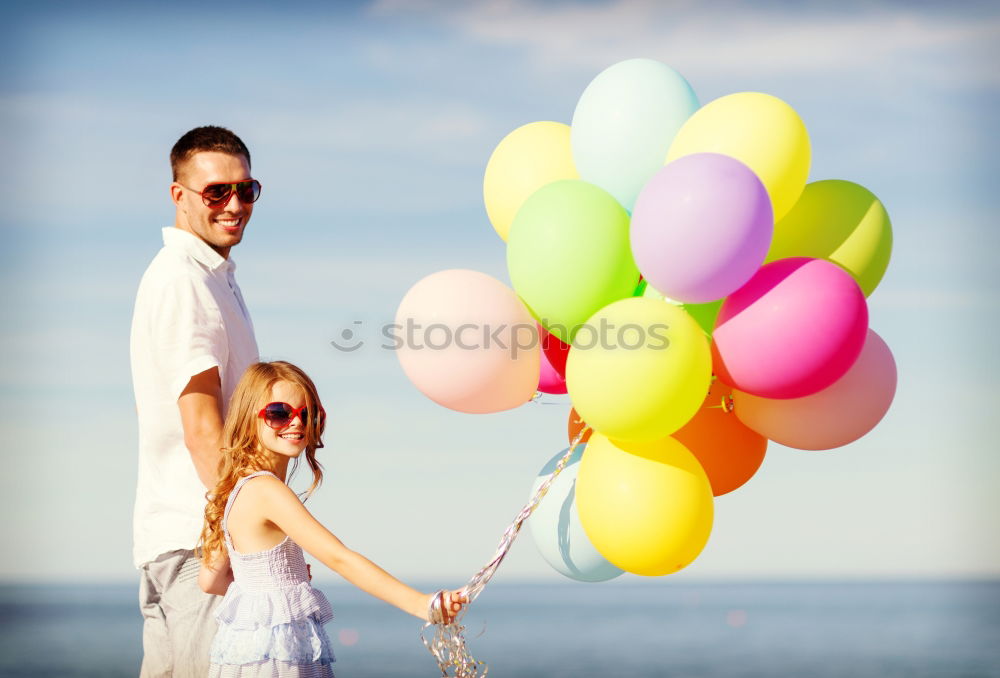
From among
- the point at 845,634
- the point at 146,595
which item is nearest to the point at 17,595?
the point at 845,634

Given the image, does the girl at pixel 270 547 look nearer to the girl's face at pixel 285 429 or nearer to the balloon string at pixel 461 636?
the girl's face at pixel 285 429

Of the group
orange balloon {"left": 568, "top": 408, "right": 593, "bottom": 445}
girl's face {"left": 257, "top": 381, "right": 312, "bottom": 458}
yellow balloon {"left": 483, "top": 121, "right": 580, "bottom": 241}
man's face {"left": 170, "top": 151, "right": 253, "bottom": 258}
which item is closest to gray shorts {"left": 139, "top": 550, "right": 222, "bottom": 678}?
girl's face {"left": 257, "top": 381, "right": 312, "bottom": 458}

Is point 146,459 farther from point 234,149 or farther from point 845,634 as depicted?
point 845,634

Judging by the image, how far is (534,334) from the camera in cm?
312

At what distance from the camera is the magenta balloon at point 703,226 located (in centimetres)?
274

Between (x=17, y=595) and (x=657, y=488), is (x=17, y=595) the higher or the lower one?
the higher one

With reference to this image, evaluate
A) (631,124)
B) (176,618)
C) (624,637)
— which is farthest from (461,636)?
(624,637)

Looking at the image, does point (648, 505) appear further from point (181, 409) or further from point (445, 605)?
point (181, 409)

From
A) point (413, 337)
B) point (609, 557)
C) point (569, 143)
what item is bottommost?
point (609, 557)

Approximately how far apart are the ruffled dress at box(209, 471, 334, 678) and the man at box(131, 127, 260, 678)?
6.8 inches

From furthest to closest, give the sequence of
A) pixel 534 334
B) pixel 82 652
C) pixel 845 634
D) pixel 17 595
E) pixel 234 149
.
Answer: pixel 17 595 < pixel 845 634 < pixel 82 652 < pixel 234 149 < pixel 534 334

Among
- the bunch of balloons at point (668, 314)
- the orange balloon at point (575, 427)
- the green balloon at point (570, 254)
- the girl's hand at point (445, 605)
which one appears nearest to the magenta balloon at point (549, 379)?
the bunch of balloons at point (668, 314)

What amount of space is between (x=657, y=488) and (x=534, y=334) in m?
0.55

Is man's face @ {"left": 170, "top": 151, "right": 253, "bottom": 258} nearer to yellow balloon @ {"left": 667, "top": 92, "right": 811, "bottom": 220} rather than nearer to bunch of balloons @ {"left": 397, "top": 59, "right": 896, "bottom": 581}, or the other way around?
bunch of balloons @ {"left": 397, "top": 59, "right": 896, "bottom": 581}
